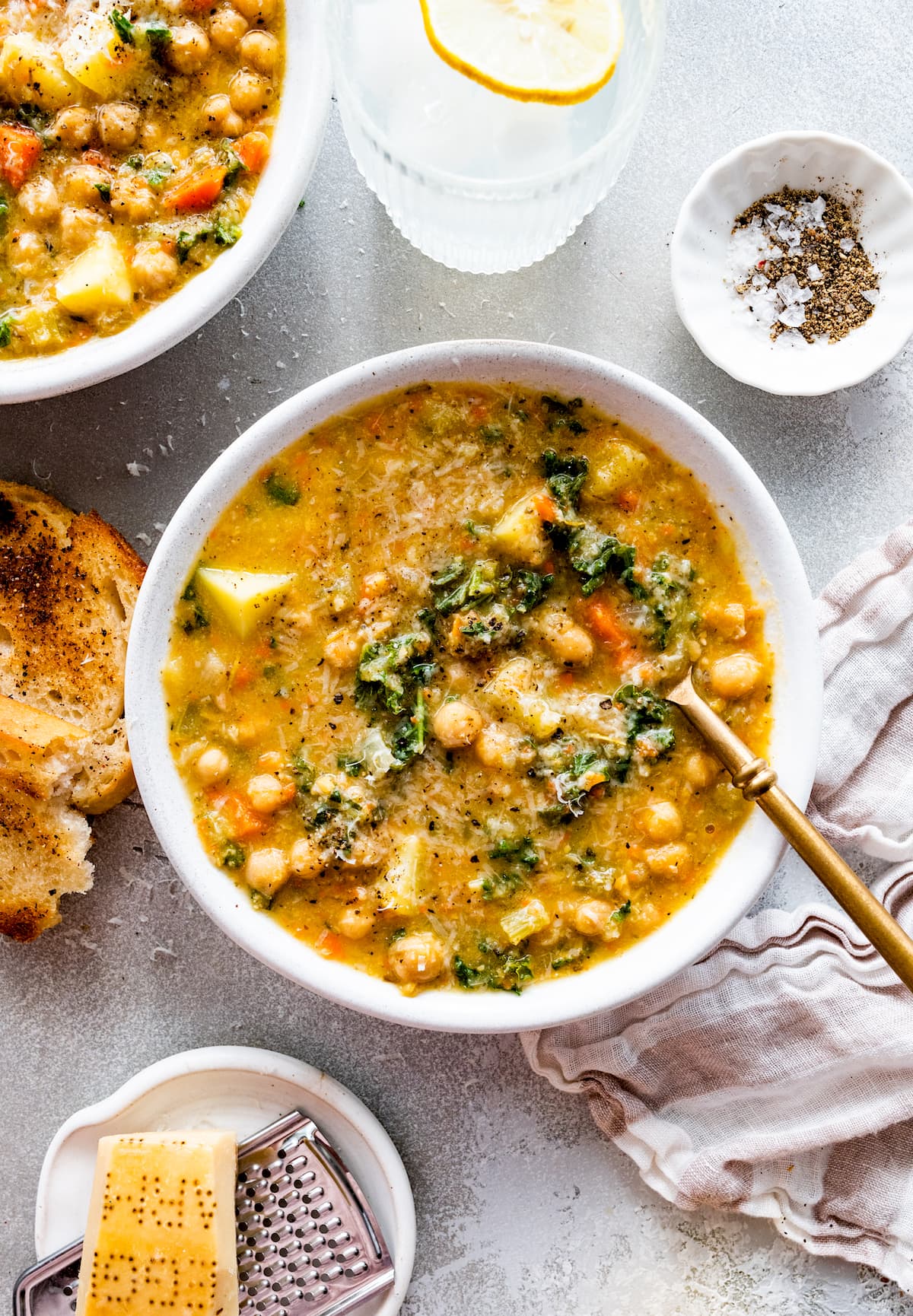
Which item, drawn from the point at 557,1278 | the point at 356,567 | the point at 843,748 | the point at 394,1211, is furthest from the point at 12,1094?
the point at 843,748

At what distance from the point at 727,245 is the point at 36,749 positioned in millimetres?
2633

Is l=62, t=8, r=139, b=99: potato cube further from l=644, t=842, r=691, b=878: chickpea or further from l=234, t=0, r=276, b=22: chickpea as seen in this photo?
l=644, t=842, r=691, b=878: chickpea

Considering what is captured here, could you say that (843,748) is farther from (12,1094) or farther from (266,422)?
(12,1094)

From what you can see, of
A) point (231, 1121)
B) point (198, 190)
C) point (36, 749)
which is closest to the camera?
point (198, 190)

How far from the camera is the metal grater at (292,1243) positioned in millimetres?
3432

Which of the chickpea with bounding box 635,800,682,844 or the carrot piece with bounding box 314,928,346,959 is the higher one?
the chickpea with bounding box 635,800,682,844

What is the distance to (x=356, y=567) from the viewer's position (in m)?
3.13

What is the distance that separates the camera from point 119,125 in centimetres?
317

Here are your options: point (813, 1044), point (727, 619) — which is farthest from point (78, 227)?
point (813, 1044)

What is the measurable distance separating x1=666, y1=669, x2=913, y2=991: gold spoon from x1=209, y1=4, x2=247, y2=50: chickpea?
7.23 ft

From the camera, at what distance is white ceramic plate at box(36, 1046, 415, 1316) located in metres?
3.53

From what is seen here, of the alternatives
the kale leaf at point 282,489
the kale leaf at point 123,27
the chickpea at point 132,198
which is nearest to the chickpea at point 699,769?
the kale leaf at point 282,489

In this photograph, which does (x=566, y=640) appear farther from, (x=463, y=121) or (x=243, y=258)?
(x=463, y=121)

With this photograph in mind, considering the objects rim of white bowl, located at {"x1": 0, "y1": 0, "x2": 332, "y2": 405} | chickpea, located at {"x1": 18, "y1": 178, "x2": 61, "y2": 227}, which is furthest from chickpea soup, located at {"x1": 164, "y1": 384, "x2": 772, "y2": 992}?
chickpea, located at {"x1": 18, "y1": 178, "x2": 61, "y2": 227}
